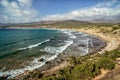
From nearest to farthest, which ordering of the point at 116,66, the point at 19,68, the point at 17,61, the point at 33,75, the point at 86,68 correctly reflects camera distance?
1. the point at 86,68
2. the point at 116,66
3. the point at 33,75
4. the point at 19,68
5. the point at 17,61

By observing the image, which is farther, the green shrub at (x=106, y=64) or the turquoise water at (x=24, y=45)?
the turquoise water at (x=24, y=45)

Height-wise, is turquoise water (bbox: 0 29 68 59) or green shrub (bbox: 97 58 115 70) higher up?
green shrub (bbox: 97 58 115 70)

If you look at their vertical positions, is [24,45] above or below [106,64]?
below

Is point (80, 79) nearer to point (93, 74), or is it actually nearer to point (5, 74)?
point (93, 74)

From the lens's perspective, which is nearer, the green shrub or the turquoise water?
the green shrub

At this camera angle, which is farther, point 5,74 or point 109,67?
point 5,74

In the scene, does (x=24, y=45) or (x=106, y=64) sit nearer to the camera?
(x=106, y=64)

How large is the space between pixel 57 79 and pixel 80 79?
258 centimetres

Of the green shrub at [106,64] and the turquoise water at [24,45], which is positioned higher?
the green shrub at [106,64]

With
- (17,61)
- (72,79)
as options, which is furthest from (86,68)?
(17,61)

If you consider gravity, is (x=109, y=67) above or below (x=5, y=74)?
above

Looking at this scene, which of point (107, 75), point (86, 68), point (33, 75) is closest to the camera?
point (107, 75)

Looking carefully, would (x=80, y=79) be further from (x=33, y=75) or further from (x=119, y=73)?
(x=33, y=75)

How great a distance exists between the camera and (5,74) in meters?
24.2
